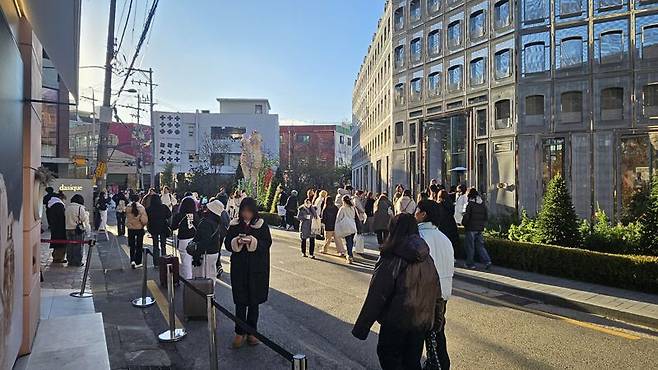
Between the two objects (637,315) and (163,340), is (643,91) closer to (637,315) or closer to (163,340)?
(637,315)

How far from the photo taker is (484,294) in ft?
30.7

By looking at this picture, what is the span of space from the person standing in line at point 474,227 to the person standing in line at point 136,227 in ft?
25.0

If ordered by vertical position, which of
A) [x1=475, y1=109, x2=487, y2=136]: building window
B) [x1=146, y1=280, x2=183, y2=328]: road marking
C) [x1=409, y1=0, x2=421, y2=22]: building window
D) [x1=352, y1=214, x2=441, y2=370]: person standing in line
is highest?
[x1=409, y1=0, x2=421, y2=22]: building window

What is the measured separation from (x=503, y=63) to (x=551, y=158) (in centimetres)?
573

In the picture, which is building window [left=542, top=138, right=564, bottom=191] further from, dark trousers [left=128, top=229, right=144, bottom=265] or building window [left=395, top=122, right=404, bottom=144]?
dark trousers [left=128, top=229, right=144, bottom=265]

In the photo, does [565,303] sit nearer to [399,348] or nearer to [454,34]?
[399,348]

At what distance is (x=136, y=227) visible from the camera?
39.5 feet

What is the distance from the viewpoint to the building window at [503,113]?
85.6 ft

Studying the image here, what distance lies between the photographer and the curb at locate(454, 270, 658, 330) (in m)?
7.30

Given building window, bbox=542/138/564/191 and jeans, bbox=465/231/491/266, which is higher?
building window, bbox=542/138/564/191

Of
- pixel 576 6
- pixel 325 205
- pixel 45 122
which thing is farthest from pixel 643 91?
pixel 45 122

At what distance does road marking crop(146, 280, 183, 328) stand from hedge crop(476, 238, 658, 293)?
24.8 ft

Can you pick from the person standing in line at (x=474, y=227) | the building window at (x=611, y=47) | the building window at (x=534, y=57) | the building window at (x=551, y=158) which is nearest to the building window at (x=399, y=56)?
the building window at (x=534, y=57)

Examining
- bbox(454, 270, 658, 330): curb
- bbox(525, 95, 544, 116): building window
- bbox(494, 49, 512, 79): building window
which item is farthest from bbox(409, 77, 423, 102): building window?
bbox(454, 270, 658, 330): curb
